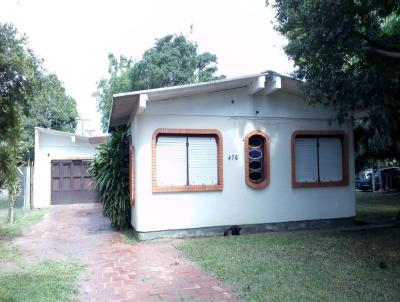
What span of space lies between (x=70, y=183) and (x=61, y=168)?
2.76ft

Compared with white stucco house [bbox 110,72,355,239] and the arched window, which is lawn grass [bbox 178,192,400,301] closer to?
white stucco house [bbox 110,72,355,239]

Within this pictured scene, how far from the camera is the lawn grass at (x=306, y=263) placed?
203 inches

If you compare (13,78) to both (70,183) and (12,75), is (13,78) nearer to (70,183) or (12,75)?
(12,75)

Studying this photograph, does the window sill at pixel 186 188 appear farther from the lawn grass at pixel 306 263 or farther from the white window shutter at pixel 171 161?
the lawn grass at pixel 306 263

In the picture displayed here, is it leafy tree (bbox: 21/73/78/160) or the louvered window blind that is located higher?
leafy tree (bbox: 21/73/78/160)

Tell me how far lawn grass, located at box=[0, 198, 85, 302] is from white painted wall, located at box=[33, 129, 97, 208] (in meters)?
9.76

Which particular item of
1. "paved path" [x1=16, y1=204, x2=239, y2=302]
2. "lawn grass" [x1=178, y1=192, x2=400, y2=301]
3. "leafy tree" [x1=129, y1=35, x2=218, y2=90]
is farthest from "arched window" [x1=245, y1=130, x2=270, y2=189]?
"leafy tree" [x1=129, y1=35, x2=218, y2=90]

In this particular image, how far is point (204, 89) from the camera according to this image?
30.5ft

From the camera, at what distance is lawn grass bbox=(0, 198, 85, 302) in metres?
5.27

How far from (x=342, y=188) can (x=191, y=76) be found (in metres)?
20.3

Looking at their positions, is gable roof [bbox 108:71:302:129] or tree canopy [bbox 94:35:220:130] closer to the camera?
gable roof [bbox 108:71:302:129]

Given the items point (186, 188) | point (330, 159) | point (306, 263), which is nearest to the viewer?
point (306, 263)

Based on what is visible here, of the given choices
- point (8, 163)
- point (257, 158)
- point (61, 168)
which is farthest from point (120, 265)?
point (61, 168)

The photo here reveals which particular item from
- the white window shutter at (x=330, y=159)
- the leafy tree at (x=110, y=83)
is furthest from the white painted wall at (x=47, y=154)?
the leafy tree at (x=110, y=83)
